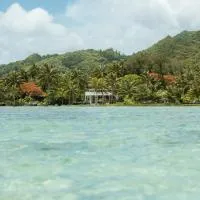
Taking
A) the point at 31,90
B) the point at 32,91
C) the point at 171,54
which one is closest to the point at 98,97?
the point at 32,91

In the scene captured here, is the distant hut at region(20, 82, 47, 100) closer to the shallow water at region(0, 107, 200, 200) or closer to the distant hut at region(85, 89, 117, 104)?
the distant hut at region(85, 89, 117, 104)

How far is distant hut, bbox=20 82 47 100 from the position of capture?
90375mm

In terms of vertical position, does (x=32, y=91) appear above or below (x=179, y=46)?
below

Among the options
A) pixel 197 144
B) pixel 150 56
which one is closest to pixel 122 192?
pixel 197 144

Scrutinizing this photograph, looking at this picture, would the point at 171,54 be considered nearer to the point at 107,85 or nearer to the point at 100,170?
the point at 107,85

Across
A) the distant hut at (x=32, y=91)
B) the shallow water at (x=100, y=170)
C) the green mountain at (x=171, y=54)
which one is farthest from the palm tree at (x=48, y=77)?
the shallow water at (x=100, y=170)

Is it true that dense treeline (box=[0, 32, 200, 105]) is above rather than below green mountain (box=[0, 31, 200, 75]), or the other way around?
below

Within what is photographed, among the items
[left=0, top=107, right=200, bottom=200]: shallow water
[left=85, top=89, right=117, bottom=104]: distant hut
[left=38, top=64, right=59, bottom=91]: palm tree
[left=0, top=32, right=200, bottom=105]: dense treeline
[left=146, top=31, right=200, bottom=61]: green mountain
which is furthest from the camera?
[left=146, top=31, right=200, bottom=61]: green mountain

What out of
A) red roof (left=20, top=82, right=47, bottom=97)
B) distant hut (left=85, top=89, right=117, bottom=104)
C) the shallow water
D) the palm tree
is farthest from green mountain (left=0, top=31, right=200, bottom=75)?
the shallow water

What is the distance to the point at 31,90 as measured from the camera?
89750mm

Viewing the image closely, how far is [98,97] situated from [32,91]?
1381 cm

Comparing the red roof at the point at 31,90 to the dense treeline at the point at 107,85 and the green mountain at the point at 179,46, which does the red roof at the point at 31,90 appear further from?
the green mountain at the point at 179,46

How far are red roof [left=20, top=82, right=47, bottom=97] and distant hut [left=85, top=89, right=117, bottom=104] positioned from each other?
8752 mm

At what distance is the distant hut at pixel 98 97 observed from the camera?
91.7 m
